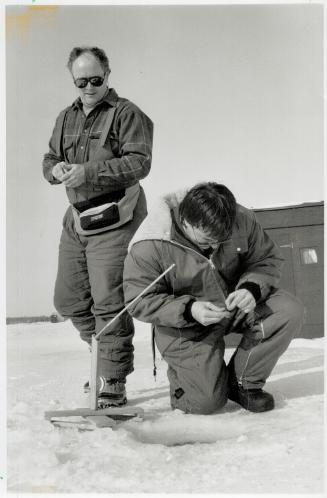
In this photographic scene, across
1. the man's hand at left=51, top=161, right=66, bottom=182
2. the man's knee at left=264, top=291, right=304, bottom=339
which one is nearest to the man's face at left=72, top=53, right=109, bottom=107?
the man's hand at left=51, top=161, right=66, bottom=182

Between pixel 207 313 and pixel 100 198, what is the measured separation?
0.64m

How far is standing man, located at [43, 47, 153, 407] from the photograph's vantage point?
1.95m

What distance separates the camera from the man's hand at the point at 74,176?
1.93 metres

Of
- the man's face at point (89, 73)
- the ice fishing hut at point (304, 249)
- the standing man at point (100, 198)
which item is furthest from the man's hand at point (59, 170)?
the ice fishing hut at point (304, 249)

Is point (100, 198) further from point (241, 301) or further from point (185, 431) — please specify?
point (185, 431)

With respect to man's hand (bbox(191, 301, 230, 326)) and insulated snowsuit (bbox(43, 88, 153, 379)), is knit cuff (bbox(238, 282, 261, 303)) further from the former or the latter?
insulated snowsuit (bbox(43, 88, 153, 379))

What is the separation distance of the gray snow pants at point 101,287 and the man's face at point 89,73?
1.31 feet

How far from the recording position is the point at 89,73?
2010mm

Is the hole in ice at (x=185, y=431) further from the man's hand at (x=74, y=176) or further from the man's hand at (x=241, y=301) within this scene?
the man's hand at (x=74, y=176)

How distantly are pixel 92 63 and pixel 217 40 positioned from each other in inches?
22.9

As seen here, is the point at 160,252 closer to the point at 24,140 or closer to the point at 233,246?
the point at 233,246

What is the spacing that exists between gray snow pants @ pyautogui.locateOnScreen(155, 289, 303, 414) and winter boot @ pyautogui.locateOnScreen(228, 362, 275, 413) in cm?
2

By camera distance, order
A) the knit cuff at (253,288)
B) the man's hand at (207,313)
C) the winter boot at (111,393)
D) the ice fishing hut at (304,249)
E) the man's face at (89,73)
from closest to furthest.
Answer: the man's hand at (207,313)
the knit cuff at (253,288)
the winter boot at (111,393)
the man's face at (89,73)
the ice fishing hut at (304,249)

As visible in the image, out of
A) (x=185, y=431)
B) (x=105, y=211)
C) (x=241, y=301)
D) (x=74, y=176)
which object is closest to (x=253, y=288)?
(x=241, y=301)
